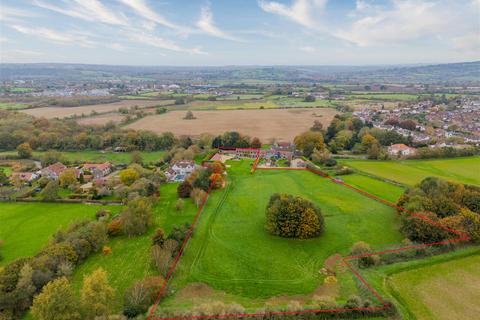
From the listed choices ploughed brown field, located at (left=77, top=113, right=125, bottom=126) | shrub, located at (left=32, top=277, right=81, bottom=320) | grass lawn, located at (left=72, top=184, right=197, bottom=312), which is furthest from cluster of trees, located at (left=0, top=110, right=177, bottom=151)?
shrub, located at (left=32, top=277, right=81, bottom=320)

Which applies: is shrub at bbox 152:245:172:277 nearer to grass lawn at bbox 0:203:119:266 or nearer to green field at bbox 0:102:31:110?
grass lawn at bbox 0:203:119:266

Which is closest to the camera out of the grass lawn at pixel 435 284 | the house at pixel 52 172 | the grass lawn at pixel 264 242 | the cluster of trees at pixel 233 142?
the grass lawn at pixel 435 284

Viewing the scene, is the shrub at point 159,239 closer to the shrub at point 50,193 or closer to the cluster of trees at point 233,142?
the shrub at point 50,193

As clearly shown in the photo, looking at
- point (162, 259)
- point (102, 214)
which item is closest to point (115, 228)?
point (102, 214)

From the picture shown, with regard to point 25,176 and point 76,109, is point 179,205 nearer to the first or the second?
point 25,176

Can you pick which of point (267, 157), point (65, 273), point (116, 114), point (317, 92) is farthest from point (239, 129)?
point (317, 92)

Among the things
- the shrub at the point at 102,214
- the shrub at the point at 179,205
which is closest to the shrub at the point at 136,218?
the shrub at the point at 102,214
